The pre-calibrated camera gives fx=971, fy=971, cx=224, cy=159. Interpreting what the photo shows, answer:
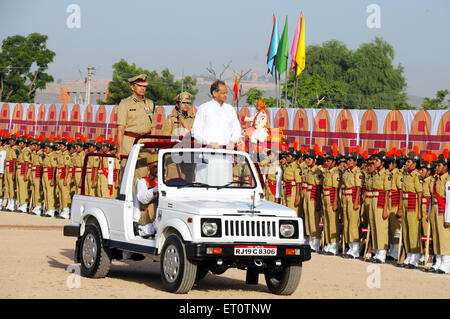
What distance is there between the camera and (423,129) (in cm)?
2286

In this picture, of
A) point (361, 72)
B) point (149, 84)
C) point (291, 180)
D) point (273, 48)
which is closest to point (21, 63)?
point (149, 84)

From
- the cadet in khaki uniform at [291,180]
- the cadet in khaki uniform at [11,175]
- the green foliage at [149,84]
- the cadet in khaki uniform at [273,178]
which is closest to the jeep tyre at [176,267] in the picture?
the cadet in khaki uniform at [291,180]

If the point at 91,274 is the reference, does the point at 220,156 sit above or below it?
above

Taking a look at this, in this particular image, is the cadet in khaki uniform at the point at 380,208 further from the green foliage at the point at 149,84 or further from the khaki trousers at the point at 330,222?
the green foliage at the point at 149,84

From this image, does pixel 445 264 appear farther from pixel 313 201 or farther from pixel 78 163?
pixel 78 163

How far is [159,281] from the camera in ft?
44.4

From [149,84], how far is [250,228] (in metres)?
88.0

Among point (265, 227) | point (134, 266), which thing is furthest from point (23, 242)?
point (265, 227)

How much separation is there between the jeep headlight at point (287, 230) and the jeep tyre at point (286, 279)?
501 millimetres

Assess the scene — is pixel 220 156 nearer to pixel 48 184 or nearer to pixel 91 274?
pixel 91 274

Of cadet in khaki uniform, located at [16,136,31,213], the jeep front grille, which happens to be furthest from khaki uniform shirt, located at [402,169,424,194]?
cadet in khaki uniform, located at [16,136,31,213]

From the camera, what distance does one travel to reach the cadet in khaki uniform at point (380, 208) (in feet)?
59.2

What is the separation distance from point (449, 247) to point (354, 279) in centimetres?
256
